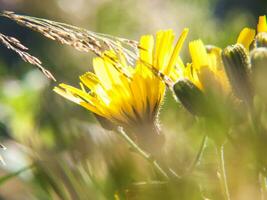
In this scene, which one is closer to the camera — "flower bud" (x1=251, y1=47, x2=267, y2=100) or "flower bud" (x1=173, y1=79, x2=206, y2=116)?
"flower bud" (x1=251, y1=47, x2=267, y2=100)

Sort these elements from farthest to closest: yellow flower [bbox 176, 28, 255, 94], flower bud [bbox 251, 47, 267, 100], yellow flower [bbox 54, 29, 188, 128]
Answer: yellow flower [bbox 54, 29, 188, 128], yellow flower [bbox 176, 28, 255, 94], flower bud [bbox 251, 47, 267, 100]

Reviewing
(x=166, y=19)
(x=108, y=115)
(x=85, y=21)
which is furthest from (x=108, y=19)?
(x=108, y=115)

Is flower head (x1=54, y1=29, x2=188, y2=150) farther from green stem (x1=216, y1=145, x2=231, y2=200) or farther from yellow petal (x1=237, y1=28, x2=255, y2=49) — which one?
green stem (x1=216, y1=145, x2=231, y2=200)

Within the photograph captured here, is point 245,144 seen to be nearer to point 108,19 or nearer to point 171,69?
point 171,69

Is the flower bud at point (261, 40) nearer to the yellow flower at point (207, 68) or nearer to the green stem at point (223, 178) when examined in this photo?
the yellow flower at point (207, 68)

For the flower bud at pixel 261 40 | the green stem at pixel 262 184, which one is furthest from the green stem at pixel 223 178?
the flower bud at pixel 261 40

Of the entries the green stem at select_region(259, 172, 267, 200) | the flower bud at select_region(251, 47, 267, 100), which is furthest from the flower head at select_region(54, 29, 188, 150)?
the green stem at select_region(259, 172, 267, 200)
